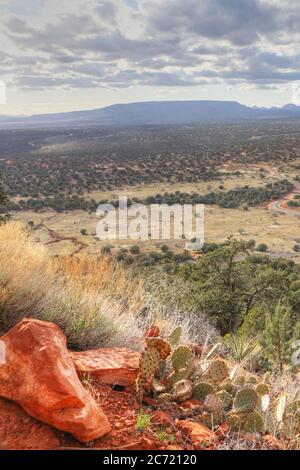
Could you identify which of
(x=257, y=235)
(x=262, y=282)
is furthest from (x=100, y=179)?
(x=262, y=282)

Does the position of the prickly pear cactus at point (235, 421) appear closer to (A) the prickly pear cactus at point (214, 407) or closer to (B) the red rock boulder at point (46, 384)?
(A) the prickly pear cactus at point (214, 407)

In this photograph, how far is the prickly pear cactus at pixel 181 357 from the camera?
15.7 feet

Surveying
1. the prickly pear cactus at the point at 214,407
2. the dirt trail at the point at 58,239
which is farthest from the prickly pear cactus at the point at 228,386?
the dirt trail at the point at 58,239

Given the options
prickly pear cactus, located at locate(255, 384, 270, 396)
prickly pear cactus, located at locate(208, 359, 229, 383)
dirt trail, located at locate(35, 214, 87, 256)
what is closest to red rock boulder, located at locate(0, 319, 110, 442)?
Result: prickly pear cactus, located at locate(208, 359, 229, 383)

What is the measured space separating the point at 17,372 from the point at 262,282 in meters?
12.5

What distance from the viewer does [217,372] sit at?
15.5 ft

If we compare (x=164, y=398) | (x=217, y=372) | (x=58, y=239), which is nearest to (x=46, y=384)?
(x=164, y=398)

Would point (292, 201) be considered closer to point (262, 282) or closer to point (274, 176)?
point (274, 176)

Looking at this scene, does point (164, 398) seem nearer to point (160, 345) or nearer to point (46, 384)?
point (160, 345)

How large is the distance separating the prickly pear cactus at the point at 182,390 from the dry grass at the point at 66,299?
3.59ft

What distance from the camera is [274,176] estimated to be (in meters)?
63.1

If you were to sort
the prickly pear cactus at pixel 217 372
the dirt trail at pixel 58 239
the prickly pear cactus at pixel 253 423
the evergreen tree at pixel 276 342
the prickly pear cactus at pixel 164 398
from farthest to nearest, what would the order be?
1. the dirt trail at pixel 58 239
2. the evergreen tree at pixel 276 342
3. the prickly pear cactus at pixel 217 372
4. the prickly pear cactus at pixel 164 398
5. the prickly pear cactus at pixel 253 423

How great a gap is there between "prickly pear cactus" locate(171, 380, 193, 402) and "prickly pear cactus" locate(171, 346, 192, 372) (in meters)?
0.33

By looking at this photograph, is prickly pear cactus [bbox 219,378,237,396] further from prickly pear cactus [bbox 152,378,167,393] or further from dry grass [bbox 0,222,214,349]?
dry grass [bbox 0,222,214,349]
